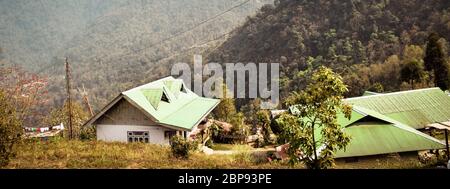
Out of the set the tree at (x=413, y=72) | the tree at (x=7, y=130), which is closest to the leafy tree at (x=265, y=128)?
the tree at (x=413, y=72)

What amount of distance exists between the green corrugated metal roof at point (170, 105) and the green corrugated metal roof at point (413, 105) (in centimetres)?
796

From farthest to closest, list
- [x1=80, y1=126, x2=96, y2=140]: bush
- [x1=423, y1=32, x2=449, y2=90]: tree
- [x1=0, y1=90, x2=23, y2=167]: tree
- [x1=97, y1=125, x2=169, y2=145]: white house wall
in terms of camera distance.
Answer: [x1=423, y1=32, x2=449, y2=90]: tree → [x1=80, y1=126, x2=96, y2=140]: bush → [x1=97, y1=125, x2=169, y2=145]: white house wall → [x1=0, y1=90, x2=23, y2=167]: tree

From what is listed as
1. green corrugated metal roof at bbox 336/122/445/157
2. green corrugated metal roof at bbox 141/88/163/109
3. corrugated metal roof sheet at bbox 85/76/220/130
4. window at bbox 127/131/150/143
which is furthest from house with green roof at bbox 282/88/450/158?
window at bbox 127/131/150/143

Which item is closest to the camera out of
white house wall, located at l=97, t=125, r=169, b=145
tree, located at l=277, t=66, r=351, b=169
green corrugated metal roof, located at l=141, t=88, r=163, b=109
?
tree, located at l=277, t=66, r=351, b=169

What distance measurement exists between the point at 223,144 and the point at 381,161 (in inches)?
430

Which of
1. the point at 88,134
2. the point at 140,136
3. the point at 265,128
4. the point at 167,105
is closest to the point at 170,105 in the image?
the point at 167,105

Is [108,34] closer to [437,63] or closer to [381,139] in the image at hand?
[437,63]

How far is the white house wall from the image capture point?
1711 cm

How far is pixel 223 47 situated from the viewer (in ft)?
270

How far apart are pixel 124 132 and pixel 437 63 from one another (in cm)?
2388

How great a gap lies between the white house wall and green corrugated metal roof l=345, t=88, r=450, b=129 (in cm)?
956

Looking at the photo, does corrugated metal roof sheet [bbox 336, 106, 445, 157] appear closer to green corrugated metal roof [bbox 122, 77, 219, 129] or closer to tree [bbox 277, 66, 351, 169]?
green corrugated metal roof [bbox 122, 77, 219, 129]

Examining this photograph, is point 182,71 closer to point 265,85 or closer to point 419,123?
point 265,85
